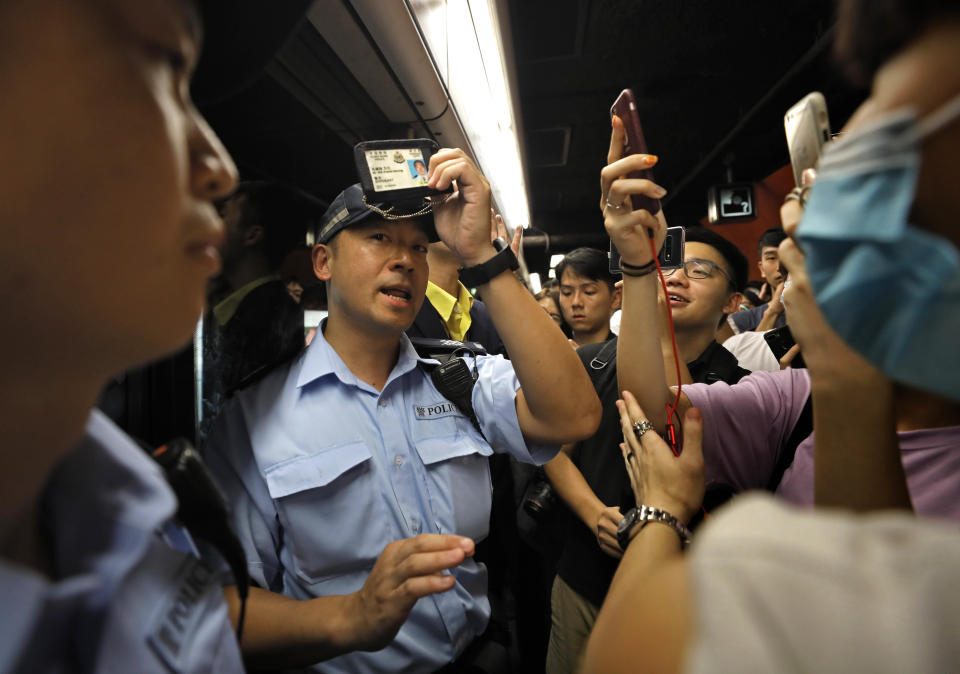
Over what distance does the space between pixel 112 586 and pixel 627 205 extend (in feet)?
4.30

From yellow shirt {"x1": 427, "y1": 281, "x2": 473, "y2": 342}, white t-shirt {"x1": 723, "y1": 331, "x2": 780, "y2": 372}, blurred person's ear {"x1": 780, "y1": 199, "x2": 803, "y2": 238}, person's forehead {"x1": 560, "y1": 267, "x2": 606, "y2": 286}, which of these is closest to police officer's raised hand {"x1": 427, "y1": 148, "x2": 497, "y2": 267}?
blurred person's ear {"x1": 780, "y1": 199, "x2": 803, "y2": 238}

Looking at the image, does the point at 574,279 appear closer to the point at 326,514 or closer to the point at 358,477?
the point at 358,477

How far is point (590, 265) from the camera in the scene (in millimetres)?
3289

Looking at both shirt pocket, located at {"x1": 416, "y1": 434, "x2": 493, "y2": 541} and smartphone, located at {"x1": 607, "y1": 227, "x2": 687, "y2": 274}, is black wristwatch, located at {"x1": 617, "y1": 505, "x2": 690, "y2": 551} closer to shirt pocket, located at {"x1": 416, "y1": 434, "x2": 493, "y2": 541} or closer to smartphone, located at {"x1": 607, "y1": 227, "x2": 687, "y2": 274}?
shirt pocket, located at {"x1": 416, "y1": 434, "x2": 493, "y2": 541}

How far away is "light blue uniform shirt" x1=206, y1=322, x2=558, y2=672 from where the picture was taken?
128 cm

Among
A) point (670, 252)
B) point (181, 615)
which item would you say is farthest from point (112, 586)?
point (670, 252)

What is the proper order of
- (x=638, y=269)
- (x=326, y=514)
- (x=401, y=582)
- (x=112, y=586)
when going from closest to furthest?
(x=112, y=586), (x=401, y=582), (x=326, y=514), (x=638, y=269)

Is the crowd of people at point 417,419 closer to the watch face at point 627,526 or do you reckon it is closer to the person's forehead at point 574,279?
the watch face at point 627,526

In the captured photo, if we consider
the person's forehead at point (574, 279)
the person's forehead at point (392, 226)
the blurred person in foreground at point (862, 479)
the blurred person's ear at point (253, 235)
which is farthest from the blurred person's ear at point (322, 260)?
the person's forehead at point (574, 279)

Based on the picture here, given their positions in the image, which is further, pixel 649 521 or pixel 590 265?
pixel 590 265

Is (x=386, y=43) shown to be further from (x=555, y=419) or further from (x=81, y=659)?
(x=81, y=659)

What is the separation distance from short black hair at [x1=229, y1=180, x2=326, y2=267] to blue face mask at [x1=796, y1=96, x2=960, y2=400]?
1.92m

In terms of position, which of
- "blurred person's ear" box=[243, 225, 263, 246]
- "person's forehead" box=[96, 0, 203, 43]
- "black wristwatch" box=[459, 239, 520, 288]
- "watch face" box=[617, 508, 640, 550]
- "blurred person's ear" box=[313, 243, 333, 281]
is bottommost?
"watch face" box=[617, 508, 640, 550]

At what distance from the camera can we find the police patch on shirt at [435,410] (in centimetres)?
151
